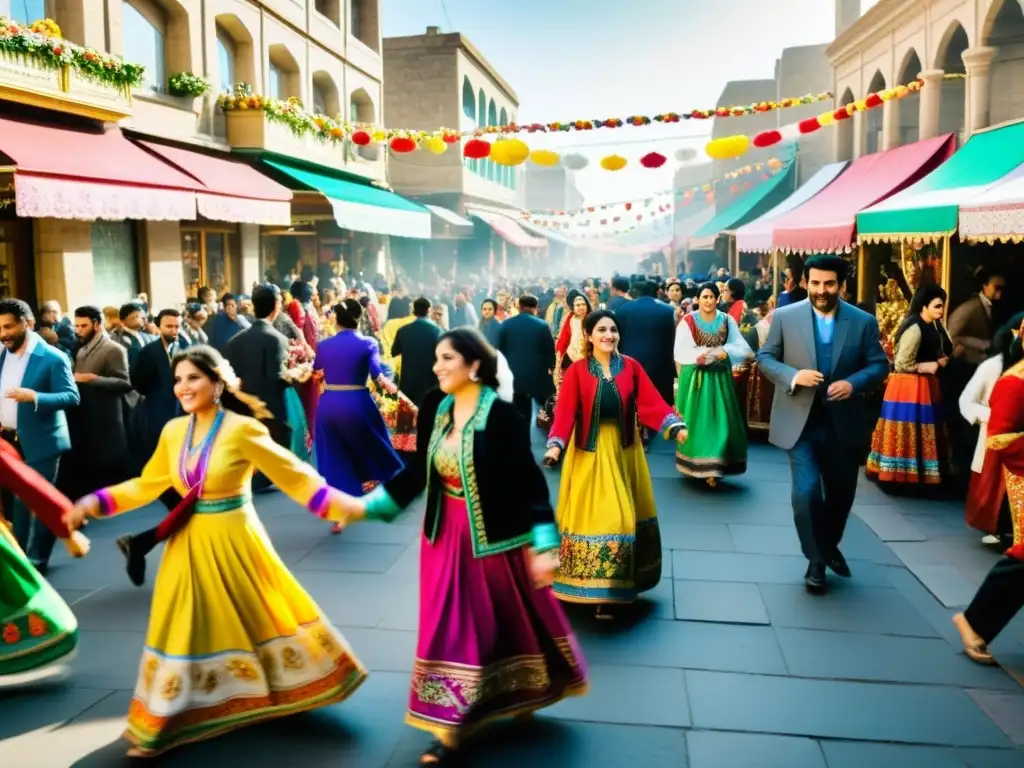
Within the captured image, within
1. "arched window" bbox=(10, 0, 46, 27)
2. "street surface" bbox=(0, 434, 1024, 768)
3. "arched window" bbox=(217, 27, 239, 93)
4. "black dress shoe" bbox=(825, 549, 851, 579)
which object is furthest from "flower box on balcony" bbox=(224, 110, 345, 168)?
"black dress shoe" bbox=(825, 549, 851, 579)

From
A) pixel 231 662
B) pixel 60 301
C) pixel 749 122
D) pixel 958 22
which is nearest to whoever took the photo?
pixel 231 662

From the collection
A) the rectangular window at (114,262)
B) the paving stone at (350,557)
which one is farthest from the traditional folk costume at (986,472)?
the rectangular window at (114,262)

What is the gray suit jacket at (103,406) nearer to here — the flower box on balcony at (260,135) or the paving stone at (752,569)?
the paving stone at (752,569)

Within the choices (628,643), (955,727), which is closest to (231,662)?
(628,643)

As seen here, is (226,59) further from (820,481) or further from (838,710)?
(838,710)

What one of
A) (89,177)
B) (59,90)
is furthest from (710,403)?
(59,90)

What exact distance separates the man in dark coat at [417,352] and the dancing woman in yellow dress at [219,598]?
5851 millimetres

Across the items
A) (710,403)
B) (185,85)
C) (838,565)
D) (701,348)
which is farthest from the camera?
(185,85)

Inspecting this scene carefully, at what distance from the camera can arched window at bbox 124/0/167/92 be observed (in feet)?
49.0

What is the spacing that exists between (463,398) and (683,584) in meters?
2.86

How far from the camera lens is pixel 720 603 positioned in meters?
5.92

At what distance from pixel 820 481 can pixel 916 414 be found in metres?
3.18

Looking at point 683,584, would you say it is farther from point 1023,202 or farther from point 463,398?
point 1023,202

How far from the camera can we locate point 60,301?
12547 millimetres
